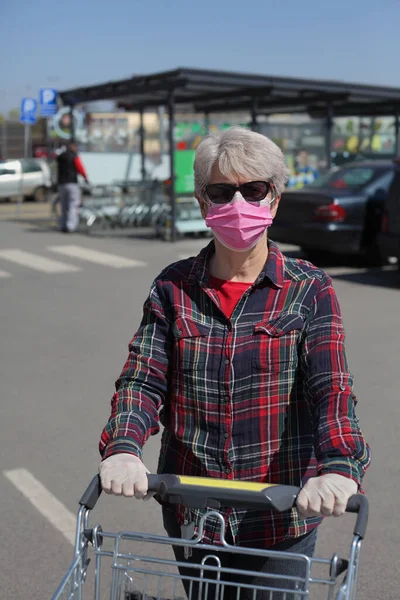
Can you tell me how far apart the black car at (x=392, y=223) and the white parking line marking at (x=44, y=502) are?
777 cm

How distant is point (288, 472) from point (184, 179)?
51.1 ft

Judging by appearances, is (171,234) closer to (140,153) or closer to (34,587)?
(140,153)

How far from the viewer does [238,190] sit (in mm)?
2193

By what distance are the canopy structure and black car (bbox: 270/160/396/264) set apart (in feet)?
13.0

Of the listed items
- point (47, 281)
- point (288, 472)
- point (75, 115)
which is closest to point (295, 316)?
point (288, 472)

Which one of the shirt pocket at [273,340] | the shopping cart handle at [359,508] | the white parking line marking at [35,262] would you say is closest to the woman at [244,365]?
the shirt pocket at [273,340]

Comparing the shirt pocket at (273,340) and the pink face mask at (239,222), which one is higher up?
the pink face mask at (239,222)

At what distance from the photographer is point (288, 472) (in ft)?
7.25

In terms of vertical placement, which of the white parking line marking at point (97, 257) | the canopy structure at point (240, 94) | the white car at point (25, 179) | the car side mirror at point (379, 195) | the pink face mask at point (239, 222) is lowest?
the white parking line marking at point (97, 257)

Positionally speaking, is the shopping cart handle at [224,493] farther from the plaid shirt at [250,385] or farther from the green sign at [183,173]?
the green sign at [183,173]

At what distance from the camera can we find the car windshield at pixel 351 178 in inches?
521

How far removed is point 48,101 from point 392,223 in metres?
13.7

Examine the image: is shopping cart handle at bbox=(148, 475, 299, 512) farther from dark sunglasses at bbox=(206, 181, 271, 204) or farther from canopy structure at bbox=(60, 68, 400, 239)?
canopy structure at bbox=(60, 68, 400, 239)

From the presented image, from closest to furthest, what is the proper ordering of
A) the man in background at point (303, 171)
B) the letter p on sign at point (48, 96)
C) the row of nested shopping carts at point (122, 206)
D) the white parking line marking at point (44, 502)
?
1. the white parking line marking at point (44, 502)
2. the man in background at point (303, 171)
3. the row of nested shopping carts at point (122, 206)
4. the letter p on sign at point (48, 96)
